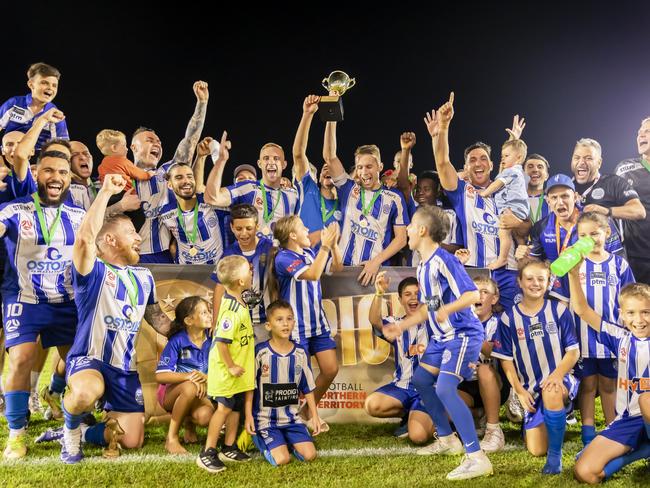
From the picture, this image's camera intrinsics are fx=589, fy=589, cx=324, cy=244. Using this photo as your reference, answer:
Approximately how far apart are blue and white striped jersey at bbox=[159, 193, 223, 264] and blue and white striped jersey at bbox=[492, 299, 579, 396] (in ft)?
8.55

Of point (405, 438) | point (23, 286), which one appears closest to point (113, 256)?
point (23, 286)

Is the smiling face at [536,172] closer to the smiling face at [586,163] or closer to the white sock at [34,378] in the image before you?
the smiling face at [586,163]

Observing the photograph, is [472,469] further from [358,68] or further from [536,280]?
[358,68]

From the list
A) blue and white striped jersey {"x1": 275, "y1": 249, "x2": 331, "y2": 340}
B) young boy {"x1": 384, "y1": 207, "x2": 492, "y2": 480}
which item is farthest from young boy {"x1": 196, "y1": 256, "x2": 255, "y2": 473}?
young boy {"x1": 384, "y1": 207, "x2": 492, "y2": 480}

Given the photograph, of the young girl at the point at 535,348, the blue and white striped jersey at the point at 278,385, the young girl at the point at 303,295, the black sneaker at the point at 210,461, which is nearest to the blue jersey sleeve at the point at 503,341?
the young girl at the point at 535,348

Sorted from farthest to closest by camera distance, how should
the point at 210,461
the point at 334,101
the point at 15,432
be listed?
the point at 334,101 → the point at 15,432 → the point at 210,461

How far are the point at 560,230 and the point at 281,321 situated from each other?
2.54 meters

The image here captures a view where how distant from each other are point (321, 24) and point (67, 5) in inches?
284

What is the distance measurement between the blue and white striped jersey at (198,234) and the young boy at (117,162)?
49 centimetres

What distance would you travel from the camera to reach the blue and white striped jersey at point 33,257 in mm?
4168

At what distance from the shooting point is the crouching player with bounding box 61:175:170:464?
12.4ft

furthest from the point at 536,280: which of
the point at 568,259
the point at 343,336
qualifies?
the point at 343,336

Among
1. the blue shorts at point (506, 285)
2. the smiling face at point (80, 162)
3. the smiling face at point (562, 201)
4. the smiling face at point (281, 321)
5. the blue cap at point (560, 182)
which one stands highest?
the smiling face at point (80, 162)

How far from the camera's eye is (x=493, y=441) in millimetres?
4121
